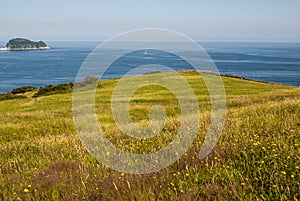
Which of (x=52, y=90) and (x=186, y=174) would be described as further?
(x=52, y=90)

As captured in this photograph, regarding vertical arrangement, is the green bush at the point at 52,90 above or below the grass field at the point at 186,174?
below

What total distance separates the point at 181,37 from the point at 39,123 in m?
13.9

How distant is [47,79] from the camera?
455 feet

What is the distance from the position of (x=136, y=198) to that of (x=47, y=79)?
141 meters

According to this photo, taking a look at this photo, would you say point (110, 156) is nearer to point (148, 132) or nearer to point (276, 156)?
point (148, 132)

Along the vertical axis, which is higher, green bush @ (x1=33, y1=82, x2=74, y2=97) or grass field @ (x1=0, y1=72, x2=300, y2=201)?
grass field @ (x1=0, y1=72, x2=300, y2=201)

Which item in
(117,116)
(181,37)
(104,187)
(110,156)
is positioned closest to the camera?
(104,187)

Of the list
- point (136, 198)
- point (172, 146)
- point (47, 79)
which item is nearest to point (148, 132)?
point (172, 146)

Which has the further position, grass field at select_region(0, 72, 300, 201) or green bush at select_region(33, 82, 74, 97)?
green bush at select_region(33, 82, 74, 97)

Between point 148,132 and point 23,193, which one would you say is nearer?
point 23,193

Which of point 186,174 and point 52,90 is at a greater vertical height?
point 186,174

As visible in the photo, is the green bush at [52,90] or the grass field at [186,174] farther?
the green bush at [52,90]

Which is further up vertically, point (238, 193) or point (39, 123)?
point (238, 193)

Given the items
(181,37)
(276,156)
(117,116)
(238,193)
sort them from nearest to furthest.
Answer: (238,193) → (276,156) → (181,37) → (117,116)
